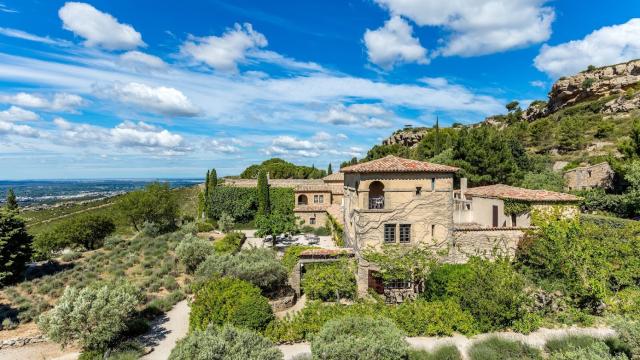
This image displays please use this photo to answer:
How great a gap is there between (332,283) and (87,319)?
38.2ft

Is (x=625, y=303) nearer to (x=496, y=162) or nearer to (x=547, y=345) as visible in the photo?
(x=547, y=345)

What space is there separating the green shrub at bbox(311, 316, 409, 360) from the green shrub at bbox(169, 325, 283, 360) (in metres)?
1.52

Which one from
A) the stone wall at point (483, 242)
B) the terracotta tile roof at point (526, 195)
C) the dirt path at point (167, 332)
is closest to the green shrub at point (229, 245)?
the dirt path at point (167, 332)

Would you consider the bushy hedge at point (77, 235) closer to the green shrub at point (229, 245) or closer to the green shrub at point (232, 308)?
the green shrub at point (229, 245)

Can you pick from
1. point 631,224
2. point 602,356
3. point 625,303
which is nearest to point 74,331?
point 602,356

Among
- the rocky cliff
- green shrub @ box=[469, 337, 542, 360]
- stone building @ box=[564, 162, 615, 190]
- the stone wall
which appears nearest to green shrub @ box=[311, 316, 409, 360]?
green shrub @ box=[469, 337, 542, 360]

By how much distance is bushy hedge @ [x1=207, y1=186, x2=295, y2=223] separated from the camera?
4572 cm

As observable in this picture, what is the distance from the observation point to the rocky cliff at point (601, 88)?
62.7 metres

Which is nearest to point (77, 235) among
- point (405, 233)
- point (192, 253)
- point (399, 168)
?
point (192, 253)

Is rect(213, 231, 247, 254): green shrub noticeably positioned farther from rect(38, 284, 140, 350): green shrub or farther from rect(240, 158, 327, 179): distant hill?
rect(240, 158, 327, 179): distant hill

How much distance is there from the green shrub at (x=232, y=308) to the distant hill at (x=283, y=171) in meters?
62.5

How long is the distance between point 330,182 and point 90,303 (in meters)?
33.3

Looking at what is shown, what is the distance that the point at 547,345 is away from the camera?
13.9 m

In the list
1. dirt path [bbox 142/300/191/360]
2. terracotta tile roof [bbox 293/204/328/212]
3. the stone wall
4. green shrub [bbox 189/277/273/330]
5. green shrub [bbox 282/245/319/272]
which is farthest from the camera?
terracotta tile roof [bbox 293/204/328/212]
